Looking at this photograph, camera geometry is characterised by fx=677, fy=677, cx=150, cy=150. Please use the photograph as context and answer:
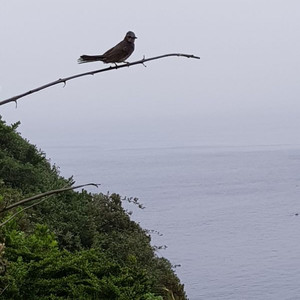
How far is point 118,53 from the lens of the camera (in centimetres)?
212

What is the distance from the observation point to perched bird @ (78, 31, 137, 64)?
6.48ft

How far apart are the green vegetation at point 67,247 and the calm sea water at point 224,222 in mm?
16333

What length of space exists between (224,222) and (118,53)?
54.5m

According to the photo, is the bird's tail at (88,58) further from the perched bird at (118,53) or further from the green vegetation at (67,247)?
the green vegetation at (67,247)

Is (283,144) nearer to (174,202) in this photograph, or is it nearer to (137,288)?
(174,202)

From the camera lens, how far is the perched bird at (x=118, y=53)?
198 cm

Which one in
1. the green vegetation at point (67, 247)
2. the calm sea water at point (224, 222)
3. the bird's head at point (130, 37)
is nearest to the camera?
the bird's head at point (130, 37)

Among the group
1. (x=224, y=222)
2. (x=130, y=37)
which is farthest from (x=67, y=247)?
(x=224, y=222)

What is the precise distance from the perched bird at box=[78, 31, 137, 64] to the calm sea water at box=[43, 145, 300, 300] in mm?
29808

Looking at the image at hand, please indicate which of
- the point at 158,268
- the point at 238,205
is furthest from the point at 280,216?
the point at 158,268

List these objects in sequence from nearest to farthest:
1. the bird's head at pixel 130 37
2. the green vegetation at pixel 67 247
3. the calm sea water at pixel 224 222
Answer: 1. the bird's head at pixel 130 37
2. the green vegetation at pixel 67 247
3. the calm sea water at pixel 224 222

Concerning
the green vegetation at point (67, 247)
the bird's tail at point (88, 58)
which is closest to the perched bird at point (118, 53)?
the bird's tail at point (88, 58)

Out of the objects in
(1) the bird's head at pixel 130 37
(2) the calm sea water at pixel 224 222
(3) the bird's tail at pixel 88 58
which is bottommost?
(3) the bird's tail at pixel 88 58

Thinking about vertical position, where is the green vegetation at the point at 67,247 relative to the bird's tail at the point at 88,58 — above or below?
above
